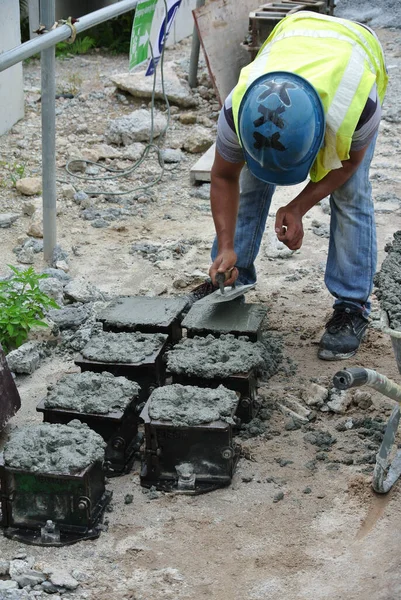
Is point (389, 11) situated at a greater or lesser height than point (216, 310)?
lesser

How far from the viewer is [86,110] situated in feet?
25.1

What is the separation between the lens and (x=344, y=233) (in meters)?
3.84

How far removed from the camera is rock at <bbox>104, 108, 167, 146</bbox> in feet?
22.5

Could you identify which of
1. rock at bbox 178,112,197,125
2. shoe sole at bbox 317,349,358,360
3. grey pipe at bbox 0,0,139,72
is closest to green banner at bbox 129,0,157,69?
grey pipe at bbox 0,0,139,72

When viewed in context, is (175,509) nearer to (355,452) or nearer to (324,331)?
(355,452)

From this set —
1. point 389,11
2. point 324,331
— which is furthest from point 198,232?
point 389,11

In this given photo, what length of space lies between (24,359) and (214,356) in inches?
39.1

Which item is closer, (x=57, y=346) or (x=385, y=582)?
(x=385, y=582)

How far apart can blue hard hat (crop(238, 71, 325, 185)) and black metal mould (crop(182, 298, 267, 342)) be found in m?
0.78

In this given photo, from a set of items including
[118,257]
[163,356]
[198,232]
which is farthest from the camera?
[198,232]

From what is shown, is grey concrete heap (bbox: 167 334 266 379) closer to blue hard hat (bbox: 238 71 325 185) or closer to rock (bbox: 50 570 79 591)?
blue hard hat (bbox: 238 71 325 185)

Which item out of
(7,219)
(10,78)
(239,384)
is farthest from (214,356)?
(10,78)

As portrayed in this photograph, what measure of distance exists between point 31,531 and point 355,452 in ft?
4.14

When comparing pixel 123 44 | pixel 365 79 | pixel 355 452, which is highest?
pixel 365 79
